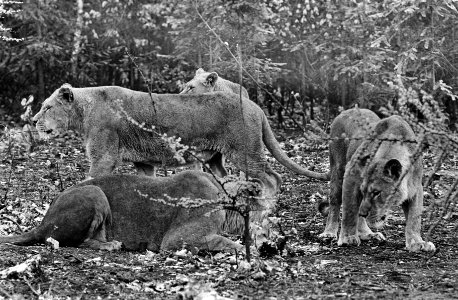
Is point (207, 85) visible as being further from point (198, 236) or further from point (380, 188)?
point (380, 188)

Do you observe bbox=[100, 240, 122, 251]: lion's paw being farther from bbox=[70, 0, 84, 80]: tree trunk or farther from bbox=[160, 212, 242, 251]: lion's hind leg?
bbox=[70, 0, 84, 80]: tree trunk

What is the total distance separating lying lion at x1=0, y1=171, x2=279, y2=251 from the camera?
7.86 metres

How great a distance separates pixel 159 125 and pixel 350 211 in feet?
10.7

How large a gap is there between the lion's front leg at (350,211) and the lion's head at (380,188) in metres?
0.40

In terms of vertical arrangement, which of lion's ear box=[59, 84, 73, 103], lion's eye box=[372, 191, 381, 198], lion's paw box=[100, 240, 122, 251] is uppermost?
lion's ear box=[59, 84, 73, 103]

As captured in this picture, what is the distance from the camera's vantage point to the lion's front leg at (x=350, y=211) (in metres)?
8.49

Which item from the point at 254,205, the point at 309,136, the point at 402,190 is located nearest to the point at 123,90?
the point at 254,205

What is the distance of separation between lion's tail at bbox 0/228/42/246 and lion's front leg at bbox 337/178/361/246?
295 centimetres

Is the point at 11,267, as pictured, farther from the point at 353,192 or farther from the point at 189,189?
the point at 353,192

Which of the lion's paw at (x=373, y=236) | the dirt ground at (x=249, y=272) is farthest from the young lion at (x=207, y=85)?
the lion's paw at (x=373, y=236)

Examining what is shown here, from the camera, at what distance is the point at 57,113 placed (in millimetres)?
10828

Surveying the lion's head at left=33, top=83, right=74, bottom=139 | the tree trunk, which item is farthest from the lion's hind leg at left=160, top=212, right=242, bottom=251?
the tree trunk

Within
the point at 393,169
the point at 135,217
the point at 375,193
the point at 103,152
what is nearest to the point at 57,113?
the point at 103,152

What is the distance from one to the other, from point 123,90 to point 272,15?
11.3 m
